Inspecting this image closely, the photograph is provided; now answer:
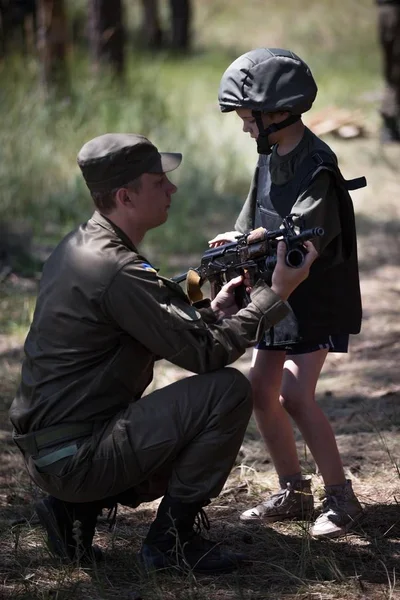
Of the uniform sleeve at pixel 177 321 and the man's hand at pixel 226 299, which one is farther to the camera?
the man's hand at pixel 226 299

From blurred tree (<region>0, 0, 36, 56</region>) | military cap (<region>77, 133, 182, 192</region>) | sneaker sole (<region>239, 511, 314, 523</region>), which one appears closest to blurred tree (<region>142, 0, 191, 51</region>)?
blurred tree (<region>0, 0, 36, 56</region>)

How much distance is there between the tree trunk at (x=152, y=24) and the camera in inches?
823

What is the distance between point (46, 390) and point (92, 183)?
2.25 feet

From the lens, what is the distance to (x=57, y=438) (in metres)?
3.23

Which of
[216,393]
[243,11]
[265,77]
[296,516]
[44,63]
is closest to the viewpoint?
[216,393]

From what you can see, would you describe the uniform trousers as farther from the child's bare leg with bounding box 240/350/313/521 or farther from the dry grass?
the child's bare leg with bounding box 240/350/313/521

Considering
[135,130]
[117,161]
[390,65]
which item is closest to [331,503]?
[117,161]

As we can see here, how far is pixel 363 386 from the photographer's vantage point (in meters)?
5.50

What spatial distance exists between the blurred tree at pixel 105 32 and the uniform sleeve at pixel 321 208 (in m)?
8.48

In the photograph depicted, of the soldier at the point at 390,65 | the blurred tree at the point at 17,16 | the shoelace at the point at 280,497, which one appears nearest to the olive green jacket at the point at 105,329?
the shoelace at the point at 280,497

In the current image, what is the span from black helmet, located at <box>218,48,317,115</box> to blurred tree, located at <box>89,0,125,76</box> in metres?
8.28

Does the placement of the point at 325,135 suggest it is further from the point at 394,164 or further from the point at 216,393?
the point at 216,393

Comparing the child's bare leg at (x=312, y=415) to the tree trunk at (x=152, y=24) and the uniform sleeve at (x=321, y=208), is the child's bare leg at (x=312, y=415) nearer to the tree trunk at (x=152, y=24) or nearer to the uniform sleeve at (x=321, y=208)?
the uniform sleeve at (x=321, y=208)

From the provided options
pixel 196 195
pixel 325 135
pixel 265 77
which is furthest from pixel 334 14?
pixel 265 77
